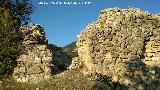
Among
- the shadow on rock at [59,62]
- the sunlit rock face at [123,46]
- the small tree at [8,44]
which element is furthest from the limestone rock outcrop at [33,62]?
the sunlit rock face at [123,46]

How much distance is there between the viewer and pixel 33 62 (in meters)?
49.3

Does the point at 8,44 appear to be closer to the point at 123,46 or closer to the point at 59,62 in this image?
the point at 59,62

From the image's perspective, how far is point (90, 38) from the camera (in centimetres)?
4959

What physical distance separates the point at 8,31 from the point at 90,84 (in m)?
11.3

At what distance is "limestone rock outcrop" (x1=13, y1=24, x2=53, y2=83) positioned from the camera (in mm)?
48250

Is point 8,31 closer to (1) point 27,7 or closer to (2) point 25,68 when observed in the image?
(2) point 25,68

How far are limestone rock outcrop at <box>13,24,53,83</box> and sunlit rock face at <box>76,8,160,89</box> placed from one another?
15.7 feet

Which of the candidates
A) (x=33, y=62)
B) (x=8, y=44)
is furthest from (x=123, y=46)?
(x=8, y=44)

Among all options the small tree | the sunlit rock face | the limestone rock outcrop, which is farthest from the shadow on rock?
the small tree

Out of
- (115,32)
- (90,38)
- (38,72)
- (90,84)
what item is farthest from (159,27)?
(38,72)

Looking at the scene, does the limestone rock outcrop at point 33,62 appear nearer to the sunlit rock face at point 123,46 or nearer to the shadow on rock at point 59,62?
the shadow on rock at point 59,62

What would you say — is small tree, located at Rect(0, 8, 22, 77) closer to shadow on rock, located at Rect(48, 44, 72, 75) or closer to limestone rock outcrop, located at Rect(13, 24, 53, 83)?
limestone rock outcrop, located at Rect(13, 24, 53, 83)

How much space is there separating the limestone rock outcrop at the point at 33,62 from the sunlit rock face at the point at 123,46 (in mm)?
4787

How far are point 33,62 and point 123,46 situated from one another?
11.5 m
